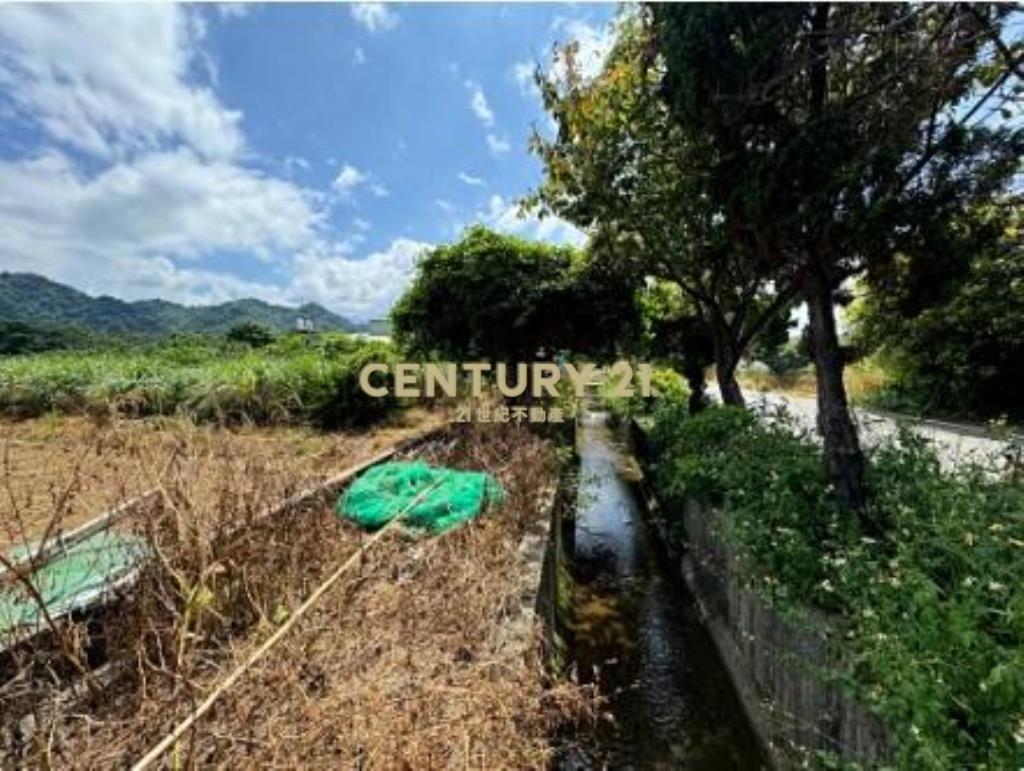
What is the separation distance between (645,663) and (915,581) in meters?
3.84

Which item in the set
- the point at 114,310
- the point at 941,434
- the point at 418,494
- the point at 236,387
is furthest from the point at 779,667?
the point at 114,310

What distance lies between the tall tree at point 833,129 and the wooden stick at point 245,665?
3.61m

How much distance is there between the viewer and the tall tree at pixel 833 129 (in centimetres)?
464

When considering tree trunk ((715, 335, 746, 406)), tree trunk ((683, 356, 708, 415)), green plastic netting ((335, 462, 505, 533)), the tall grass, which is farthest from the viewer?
tree trunk ((683, 356, 708, 415))

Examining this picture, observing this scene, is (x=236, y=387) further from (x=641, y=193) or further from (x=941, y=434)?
(x=941, y=434)

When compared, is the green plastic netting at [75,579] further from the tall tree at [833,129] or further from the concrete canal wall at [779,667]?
the tall tree at [833,129]

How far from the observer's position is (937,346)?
17375mm

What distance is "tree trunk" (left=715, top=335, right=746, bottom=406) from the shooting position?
38.7 ft

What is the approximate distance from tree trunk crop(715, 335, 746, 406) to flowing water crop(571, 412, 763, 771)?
3.04m

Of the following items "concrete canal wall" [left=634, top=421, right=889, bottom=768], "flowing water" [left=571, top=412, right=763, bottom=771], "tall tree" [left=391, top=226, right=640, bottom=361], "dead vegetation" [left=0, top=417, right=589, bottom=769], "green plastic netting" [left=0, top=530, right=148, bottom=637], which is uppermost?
"tall tree" [left=391, top=226, right=640, bottom=361]

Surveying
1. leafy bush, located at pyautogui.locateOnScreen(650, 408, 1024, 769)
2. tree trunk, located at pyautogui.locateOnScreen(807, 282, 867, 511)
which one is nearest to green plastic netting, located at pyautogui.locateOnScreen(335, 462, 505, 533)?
leafy bush, located at pyautogui.locateOnScreen(650, 408, 1024, 769)

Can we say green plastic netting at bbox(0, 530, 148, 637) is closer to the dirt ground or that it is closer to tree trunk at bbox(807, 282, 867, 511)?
the dirt ground

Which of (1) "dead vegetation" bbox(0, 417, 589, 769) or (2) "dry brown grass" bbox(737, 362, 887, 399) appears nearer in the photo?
(1) "dead vegetation" bbox(0, 417, 589, 769)

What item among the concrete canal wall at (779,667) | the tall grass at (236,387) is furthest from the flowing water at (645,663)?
the tall grass at (236,387)
